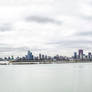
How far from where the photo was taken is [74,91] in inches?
1469

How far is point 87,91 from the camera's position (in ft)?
123

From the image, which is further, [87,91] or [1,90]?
[1,90]

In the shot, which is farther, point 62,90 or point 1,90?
point 1,90

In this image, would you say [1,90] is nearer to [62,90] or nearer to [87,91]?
[62,90]

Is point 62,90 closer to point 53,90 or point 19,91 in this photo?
point 53,90

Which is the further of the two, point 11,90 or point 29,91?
point 11,90

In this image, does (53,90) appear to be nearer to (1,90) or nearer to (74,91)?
(74,91)

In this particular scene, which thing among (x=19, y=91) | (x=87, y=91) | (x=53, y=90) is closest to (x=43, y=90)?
(x=53, y=90)

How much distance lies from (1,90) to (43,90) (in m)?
8.80

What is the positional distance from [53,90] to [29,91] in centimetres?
462

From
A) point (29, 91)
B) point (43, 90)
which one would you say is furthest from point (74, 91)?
point (29, 91)

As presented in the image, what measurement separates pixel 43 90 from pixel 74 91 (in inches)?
232

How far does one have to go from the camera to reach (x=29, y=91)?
124 ft

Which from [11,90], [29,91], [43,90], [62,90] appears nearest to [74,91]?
[62,90]
